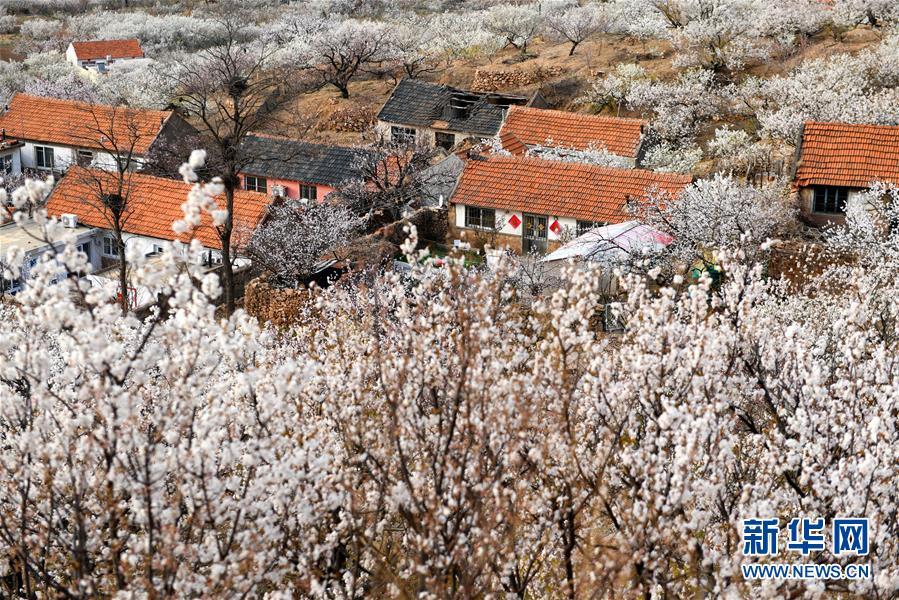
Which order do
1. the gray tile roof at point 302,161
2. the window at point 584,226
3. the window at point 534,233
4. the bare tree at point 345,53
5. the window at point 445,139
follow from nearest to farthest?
1. the window at point 584,226
2. the window at point 534,233
3. the gray tile roof at point 302,161
4. the window at point 445,139
5. the bare tree at point 345,53

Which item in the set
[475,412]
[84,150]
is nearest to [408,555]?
[475,412]

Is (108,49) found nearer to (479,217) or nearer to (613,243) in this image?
(479,217)

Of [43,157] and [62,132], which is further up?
[62,132]

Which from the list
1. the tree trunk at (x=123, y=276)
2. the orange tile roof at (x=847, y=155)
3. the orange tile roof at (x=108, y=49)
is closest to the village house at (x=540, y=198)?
the orange tile roof at (x=847, y=155)

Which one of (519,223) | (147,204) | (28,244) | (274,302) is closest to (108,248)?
(147,204)

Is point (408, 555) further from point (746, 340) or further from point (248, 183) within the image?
point (248, 183)

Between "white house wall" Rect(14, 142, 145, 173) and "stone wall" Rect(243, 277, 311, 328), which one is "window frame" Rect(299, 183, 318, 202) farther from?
"stone wall" Rect(243, 277, 311, 328)

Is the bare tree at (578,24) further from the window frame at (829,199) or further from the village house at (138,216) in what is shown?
the village house at (138,216)
